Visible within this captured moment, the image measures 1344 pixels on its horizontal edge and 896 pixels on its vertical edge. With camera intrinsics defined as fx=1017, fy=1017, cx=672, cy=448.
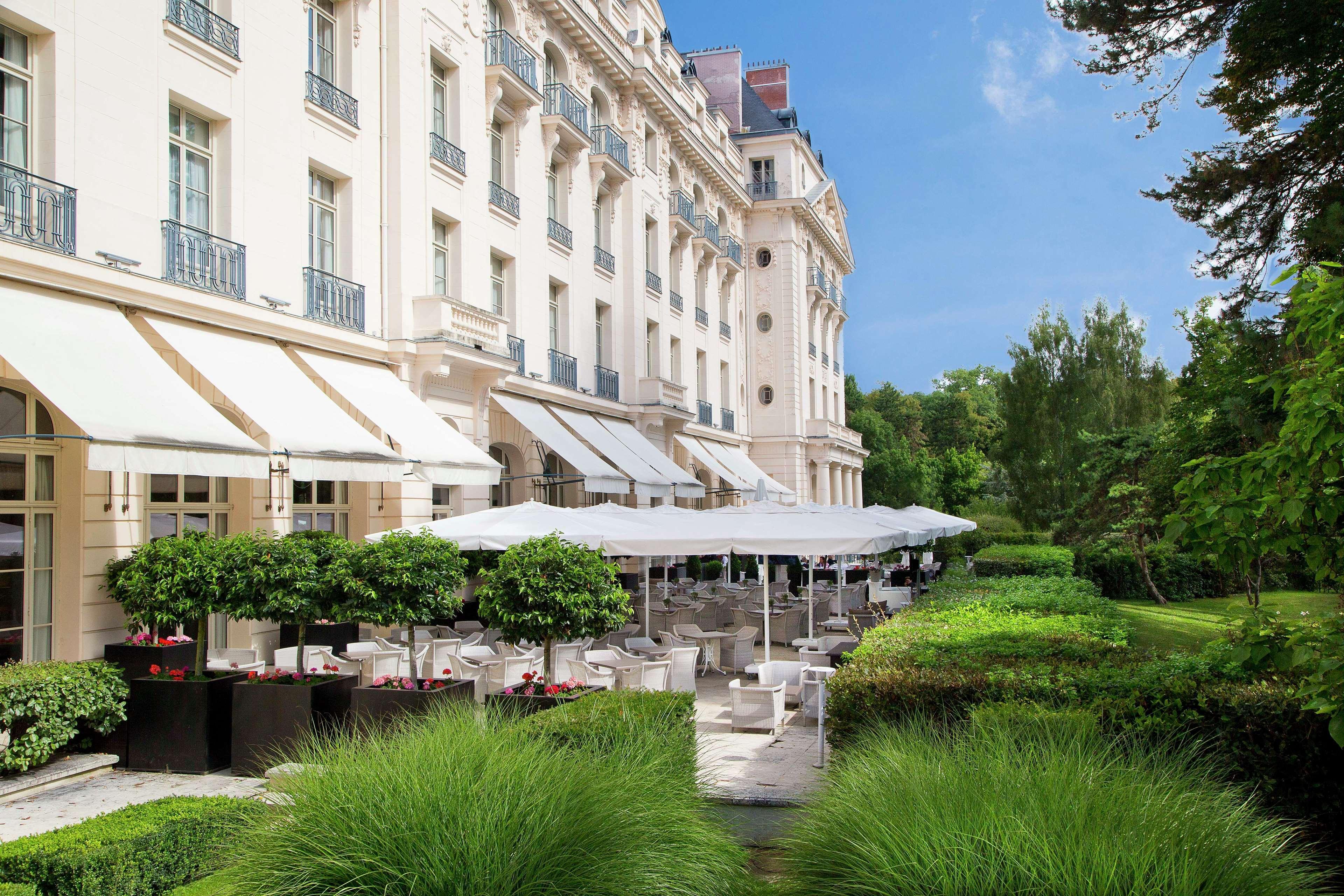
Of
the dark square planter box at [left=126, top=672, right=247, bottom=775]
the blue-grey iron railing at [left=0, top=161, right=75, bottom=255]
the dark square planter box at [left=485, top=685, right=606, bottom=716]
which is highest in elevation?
the blue-grey iron railing at [left=0, top=161, right=75, bottom=255]

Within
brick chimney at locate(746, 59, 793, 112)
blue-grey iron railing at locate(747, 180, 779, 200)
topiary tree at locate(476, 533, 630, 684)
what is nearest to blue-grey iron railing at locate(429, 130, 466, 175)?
topiary tree at locate(476, 533, 630, 684)

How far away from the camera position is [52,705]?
316 inches

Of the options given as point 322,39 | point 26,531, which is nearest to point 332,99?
point 322,39

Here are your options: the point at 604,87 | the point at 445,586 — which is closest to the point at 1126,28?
the point at 445,586

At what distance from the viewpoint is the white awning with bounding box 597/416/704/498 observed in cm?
2481

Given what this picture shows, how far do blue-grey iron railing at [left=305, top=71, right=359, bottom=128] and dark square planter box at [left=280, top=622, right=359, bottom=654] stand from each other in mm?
7814

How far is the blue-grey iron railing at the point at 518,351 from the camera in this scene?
68.4 feet

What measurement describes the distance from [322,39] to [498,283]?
6.14m

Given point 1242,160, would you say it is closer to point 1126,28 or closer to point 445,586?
point 1126,28

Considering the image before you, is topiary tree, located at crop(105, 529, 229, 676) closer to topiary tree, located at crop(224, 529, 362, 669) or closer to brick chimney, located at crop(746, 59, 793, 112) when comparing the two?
topiary tree, located at crop(224, 529, 362, 669)

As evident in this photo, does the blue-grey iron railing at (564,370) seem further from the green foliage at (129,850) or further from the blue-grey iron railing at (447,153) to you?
the green foliage at (129,850)

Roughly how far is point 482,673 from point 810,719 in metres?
3.54

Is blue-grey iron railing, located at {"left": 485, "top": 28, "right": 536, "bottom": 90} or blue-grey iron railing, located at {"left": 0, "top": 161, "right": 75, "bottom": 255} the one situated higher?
blue-grey iron railing, located at {"left": 485, "top": 28, "right": 536, "bottom": 90}

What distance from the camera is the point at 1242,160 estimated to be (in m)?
12.1
